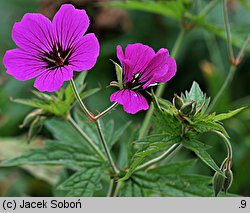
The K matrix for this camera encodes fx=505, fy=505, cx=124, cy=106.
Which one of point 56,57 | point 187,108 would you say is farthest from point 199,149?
point 56,57

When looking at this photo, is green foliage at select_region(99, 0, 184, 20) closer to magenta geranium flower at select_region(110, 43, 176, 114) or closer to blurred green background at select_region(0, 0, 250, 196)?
blurred green background at select_region(0, 0, 250, 196)

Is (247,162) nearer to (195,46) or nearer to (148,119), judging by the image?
(148,119)

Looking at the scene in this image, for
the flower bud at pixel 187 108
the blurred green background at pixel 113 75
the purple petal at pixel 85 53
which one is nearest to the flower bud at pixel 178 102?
the flower bud at pixel 187 108

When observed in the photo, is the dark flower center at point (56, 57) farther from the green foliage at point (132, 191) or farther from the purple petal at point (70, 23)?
the green foliage at point (132, 191)

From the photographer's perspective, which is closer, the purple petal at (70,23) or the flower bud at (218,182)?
the purple petal at (70,23)

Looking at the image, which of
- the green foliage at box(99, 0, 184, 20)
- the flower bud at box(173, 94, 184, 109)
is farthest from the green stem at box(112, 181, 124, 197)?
the green foliage at box(99, 0, 184, 20)

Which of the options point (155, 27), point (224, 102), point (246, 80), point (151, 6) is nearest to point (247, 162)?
point (224, 102)
